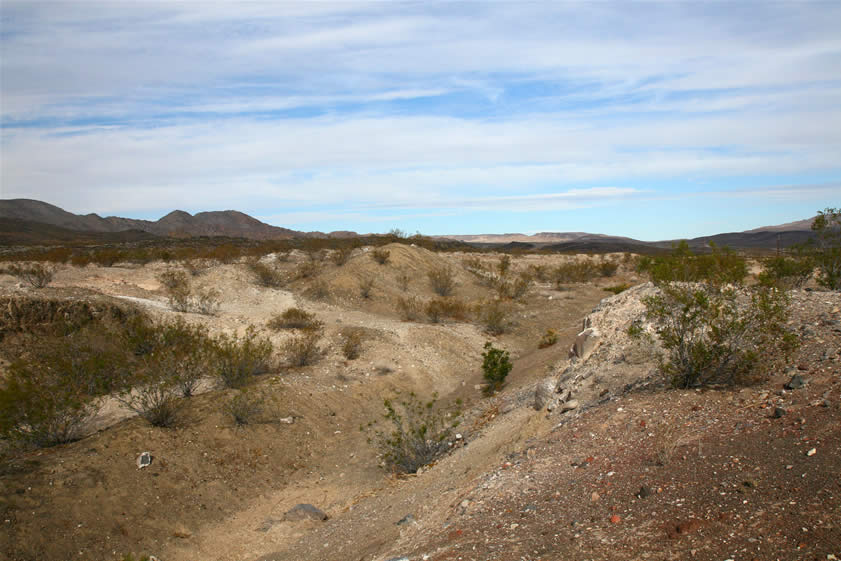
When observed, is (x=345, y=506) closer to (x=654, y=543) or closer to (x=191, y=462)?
(x=191, y=462)

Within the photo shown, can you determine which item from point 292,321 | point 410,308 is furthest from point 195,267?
point 410,308

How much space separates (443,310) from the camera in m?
18.2

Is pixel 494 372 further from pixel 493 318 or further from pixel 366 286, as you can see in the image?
pixel 366 286

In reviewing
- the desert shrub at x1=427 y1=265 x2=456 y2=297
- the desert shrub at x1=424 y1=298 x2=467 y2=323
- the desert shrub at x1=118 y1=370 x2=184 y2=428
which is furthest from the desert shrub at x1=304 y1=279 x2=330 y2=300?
the desert shrub at x1=118 y1=370 x2=184 y2=428

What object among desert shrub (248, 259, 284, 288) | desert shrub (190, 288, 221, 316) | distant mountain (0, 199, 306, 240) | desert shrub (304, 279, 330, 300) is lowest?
desert shrub (190, 288, 221, 316)

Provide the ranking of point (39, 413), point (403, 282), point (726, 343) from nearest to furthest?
point (726, 343), point (39, 413), point (403, 282)

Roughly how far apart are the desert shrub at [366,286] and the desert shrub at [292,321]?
4479mm

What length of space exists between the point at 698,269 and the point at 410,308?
11524 mm

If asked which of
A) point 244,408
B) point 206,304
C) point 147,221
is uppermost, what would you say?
point 147,221

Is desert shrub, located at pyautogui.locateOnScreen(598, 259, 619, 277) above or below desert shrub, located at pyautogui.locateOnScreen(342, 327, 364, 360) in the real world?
above

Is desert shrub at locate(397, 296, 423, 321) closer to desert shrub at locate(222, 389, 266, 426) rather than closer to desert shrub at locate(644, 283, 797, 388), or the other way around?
desert shrub at locate(222, 389, 266, 426)

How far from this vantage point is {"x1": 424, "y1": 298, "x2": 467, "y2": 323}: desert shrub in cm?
1772

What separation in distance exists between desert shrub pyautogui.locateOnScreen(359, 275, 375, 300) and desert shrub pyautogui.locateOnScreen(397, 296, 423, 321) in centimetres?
128

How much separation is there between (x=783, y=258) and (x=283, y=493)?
14511mm
